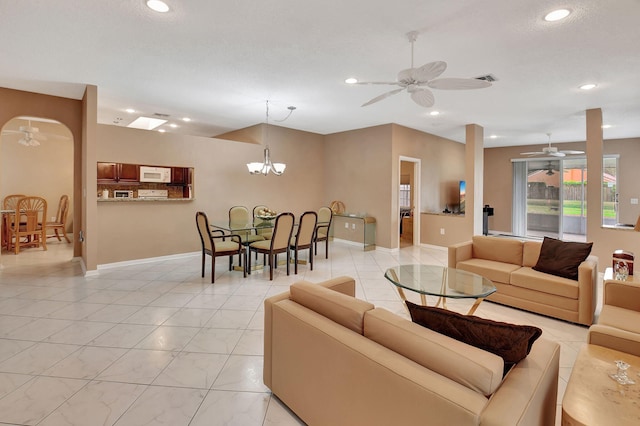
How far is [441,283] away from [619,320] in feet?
3.95

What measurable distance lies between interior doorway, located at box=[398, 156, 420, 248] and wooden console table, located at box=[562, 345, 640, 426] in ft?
17.6

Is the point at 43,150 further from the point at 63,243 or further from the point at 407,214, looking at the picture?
the point at 407,214

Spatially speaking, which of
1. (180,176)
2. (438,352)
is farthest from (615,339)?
(180,176)

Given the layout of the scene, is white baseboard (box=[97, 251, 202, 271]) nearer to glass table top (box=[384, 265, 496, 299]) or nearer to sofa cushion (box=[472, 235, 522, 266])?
glass table top (box=[384, 265, 496, 299])

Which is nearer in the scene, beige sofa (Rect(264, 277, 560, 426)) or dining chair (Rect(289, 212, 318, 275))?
beige sofa (Rect(264, 277, 560, 426))

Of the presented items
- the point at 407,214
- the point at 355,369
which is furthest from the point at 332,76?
the point at 407,214

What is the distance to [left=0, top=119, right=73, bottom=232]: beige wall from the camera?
7.03 metres

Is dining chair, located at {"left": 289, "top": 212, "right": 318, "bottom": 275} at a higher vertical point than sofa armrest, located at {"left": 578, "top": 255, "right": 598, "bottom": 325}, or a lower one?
higher

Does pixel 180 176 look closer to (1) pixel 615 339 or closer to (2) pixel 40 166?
(2) pixel 40 166

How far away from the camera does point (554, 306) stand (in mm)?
3242

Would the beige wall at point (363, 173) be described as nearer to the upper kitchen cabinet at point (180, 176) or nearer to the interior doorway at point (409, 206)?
the interior doorway at point (409, 206)

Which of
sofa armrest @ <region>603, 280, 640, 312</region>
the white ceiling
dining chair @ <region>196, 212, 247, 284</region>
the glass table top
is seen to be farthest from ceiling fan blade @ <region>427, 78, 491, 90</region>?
dining chair @ <region>196, 212, 247, 284</region>

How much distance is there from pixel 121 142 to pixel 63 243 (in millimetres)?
3700

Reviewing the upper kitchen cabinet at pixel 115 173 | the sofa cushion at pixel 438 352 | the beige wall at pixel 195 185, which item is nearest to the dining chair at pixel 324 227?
the beige wall at pixel 195 185
